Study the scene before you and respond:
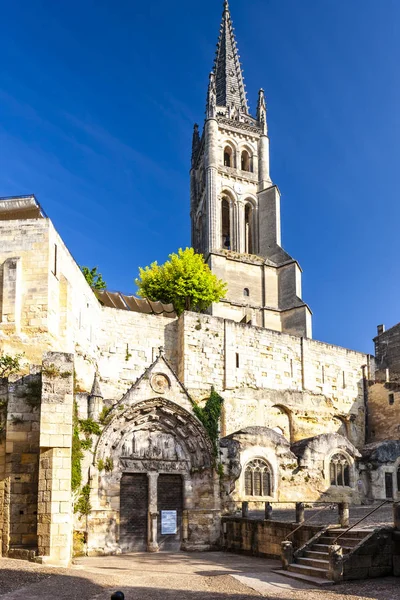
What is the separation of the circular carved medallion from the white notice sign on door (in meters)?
4.01

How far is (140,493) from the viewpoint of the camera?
70.8 ft

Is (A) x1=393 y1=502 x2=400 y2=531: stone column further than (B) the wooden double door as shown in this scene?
No

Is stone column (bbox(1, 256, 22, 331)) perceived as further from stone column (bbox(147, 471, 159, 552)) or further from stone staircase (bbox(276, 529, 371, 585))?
stone staircase (bbox(276, 529, 371, 585))

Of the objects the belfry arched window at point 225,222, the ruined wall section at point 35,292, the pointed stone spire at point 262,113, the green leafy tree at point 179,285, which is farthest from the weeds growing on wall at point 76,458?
the pointed stone spire at point 262,113

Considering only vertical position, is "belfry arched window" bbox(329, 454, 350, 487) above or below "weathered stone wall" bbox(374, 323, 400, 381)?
below

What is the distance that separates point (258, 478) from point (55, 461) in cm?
1131

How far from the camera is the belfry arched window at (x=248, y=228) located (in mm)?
59625

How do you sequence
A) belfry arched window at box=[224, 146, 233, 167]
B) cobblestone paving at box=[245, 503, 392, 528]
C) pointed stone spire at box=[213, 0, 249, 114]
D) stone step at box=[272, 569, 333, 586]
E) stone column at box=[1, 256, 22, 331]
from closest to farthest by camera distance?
stone step at box=[272, 569, 333, 586], cobblestone paving at box=[245, 503, 392, 528], stone column at box=[1, 256, 22, 331], belfry arched window at box=[224, 146, 233, 167], pointed stone spire at box=[213, 0, 249, 114]

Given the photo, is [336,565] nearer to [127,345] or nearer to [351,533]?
[351,533]

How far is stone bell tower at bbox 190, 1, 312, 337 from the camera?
173 ft

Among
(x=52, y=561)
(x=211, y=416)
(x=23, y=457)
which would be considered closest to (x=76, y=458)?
(x=23, y=457)

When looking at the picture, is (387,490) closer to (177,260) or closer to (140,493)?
(140,493)

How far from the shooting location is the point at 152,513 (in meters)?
21.4

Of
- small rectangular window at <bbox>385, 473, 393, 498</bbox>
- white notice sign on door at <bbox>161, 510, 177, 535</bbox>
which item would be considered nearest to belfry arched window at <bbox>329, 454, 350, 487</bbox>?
small rectangular window at <bbox>385, 473, 393, 498</bbox>
